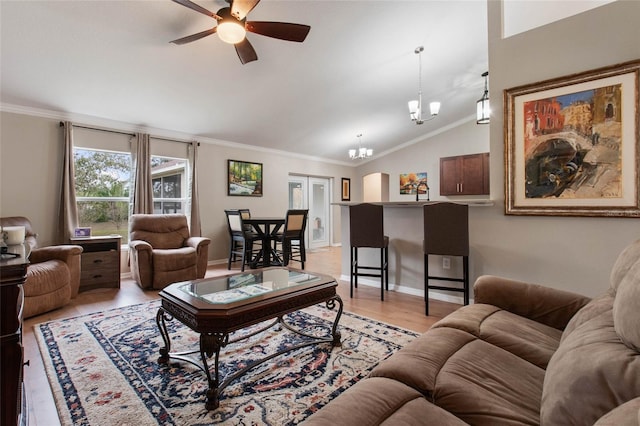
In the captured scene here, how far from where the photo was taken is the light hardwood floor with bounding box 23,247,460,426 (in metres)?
1.62

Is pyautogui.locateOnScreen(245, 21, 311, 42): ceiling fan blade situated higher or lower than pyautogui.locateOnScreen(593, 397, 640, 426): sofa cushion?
higher

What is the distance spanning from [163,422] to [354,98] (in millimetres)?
4684

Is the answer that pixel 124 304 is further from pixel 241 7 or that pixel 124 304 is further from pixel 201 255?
pixel 241 7

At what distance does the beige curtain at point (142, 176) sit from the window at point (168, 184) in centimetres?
32

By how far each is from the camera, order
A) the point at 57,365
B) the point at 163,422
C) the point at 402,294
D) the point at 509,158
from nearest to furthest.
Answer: the point at 163,422 < the point at 57,365 < the point at 509,158 < the point at 402,294

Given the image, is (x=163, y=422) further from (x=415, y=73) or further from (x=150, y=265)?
(x=415, y=73)

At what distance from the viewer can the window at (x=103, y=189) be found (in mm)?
4211

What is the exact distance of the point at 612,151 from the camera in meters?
2.30

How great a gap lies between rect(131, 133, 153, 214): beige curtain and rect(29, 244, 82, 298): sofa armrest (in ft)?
4.17

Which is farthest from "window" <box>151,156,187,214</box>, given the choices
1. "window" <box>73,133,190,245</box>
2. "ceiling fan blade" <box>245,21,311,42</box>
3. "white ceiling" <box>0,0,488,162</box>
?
"ceiling fan blade" <box>245,21,311,42</box>

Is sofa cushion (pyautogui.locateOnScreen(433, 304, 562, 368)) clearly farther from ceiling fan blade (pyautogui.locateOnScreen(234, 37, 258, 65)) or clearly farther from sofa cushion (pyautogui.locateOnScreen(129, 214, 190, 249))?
sofa cushion (pyautogui.locateOnScreen(129, 214, 190, 249))

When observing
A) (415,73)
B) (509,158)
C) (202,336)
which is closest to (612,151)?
(509,158)

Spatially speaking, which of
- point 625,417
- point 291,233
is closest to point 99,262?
point 291,233

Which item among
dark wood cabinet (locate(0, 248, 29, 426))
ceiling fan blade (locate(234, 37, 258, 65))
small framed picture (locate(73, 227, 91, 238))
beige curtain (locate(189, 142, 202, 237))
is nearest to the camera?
dark wood cabinet (locate(0, 248, 29, 426))
